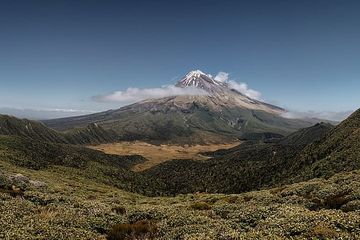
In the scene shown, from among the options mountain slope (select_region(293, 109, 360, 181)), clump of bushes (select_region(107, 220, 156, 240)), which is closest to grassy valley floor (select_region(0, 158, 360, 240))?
clump of bushes (select_region(107, 220, 156, 240))

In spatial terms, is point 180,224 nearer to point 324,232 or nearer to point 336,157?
point 324,232

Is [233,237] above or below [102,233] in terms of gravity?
above

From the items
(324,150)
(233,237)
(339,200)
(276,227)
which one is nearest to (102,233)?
(233,237)

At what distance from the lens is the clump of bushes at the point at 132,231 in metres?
23.1

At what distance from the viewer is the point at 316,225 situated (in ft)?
65.9

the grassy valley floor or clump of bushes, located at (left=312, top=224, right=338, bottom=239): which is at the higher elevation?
clump of bushes, located at (left=312, top=224, right=338, bottom=239)

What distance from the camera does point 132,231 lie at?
78.6 ft

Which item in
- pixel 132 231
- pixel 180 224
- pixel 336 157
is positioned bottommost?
pixel 336 157

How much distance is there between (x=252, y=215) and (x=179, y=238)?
303 inches

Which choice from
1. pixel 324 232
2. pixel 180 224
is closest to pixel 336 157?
pixel 180 224

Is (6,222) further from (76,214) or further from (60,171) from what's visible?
(60,171)

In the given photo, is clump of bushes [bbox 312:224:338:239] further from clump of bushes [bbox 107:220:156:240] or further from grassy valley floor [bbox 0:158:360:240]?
clump of bushes [bbox 107:220:156:240]

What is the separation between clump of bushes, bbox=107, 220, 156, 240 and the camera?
75.9 feet

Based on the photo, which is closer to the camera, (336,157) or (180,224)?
(180,224)
